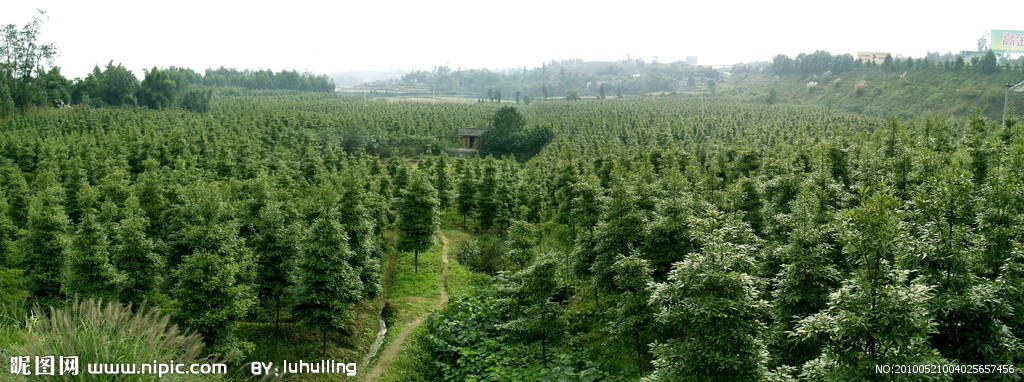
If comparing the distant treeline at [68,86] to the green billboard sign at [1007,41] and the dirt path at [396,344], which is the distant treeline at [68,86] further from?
the green billboard sign at [1007,41]

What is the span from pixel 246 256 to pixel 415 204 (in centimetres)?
1309

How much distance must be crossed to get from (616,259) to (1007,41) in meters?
127

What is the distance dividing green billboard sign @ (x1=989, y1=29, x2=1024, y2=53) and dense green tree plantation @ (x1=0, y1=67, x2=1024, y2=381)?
92024 millimetres

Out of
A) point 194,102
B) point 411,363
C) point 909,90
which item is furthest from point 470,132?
point 909,90

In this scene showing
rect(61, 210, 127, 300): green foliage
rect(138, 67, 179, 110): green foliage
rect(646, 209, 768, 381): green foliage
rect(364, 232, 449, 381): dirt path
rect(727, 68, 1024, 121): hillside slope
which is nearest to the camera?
rect(646, 209, 768, 381): green foliage

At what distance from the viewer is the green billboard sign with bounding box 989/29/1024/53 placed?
10856 cm

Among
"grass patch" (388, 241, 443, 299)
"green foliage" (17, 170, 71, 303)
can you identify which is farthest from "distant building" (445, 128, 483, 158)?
"green foliage" (17, 170, 71, 303)

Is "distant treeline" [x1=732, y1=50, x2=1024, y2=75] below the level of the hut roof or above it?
above

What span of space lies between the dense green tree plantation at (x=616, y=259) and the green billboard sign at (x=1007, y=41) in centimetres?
9202

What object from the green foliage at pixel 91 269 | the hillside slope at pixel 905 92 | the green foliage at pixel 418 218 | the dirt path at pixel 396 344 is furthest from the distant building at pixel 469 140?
the hillside slope at pixel 905 92

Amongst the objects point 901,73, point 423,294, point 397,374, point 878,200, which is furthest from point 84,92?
point 901,73

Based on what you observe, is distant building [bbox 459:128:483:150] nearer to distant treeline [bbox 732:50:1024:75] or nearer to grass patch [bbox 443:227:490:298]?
grass patch [bbox 443:227:490:298]

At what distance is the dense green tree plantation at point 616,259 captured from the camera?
12242mm

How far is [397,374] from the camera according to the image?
70.8 ft
